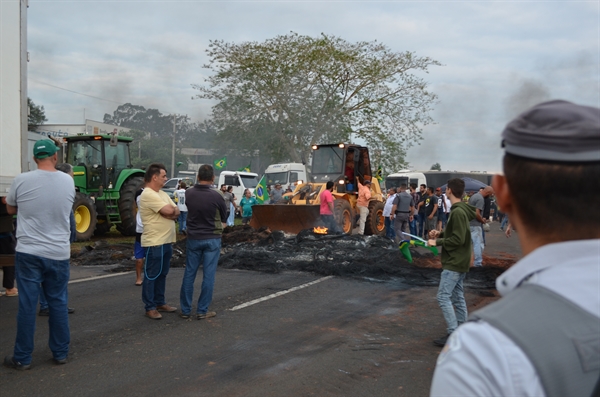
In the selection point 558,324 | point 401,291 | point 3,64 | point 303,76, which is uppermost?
point 303,76

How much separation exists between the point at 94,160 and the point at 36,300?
44.6 ft

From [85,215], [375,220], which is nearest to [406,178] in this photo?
[375,220]

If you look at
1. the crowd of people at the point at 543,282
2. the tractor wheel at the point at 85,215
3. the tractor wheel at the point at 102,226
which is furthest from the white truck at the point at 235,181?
the crowd of people at the point at 543,282

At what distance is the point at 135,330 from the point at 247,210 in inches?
618

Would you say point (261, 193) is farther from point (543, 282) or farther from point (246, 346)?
point (543, 282)

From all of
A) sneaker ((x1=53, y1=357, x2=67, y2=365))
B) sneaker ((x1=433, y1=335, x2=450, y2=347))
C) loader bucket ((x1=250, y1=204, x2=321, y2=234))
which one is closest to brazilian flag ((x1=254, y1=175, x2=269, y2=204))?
loader bucket ((x1=250, y1=204, x2=321, y2=234))

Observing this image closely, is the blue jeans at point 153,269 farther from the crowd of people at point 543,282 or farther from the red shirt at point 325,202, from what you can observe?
the red shirt at point 325,202

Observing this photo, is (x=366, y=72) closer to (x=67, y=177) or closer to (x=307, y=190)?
(x=307, y=190)

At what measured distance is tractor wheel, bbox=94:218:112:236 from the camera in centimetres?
1861

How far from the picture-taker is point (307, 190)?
64.5 feet

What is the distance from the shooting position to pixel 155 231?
7586mm

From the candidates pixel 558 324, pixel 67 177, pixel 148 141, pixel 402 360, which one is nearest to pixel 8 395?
pixel 67 177

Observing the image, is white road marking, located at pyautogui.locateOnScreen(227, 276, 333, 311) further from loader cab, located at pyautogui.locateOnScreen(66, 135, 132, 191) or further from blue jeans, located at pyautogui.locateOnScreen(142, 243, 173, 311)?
loader cab, located at pyautogui.locateOnScreen(66, 135, 132, 191)

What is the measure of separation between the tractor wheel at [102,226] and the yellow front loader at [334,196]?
4.55 meters
